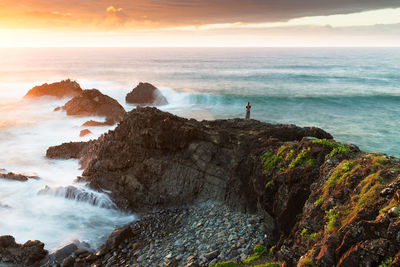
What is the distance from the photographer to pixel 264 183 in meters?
15.6

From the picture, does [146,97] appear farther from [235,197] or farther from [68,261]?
[68,261]

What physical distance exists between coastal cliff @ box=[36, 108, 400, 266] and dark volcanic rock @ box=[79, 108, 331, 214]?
0.23 feet

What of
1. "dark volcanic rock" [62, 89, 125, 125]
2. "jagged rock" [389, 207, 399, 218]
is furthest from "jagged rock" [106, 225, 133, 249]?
"dark volcanic rock" [62, 89, 125, 125]

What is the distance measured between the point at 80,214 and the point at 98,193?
1.87m

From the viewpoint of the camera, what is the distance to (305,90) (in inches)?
2987

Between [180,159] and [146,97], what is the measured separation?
44.4 metres

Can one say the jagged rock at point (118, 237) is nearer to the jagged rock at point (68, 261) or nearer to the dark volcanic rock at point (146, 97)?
the jagged rock at point (68, 261)

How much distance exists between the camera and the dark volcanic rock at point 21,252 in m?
15.2

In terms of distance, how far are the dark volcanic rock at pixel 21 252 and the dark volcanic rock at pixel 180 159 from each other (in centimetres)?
562

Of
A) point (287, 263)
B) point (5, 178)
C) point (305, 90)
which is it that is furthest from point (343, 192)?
point (305, 90)

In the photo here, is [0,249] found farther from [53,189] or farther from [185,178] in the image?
[185,178]

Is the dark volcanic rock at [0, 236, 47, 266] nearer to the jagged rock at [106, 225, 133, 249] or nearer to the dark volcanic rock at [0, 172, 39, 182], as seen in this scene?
the jagged rock at [106, 225, 133, 249]

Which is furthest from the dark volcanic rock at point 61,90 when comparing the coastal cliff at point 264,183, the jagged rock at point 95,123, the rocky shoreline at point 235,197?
the rocky shoreline at point 235,197

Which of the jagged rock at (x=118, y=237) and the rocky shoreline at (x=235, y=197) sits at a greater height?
the rocky shoreline at (x=235, y=197)
